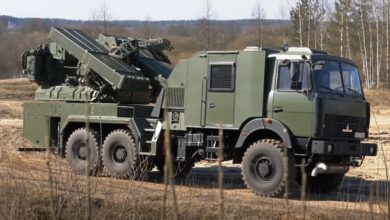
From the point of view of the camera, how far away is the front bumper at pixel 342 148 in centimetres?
1285

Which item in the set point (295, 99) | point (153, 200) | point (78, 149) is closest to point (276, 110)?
point (295, 99)

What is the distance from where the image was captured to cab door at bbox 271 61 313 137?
12.9m

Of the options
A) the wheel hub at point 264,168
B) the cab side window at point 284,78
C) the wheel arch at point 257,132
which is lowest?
the wheel hub at point 264,168

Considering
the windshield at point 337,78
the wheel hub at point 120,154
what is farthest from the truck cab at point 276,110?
the wheel hub at point 120,154

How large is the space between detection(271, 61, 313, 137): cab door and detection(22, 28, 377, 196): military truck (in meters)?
0.02

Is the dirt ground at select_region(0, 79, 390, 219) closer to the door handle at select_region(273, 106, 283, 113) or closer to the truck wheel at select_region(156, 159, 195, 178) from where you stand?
the truck wheel at select_region(156, 159, 195, 178)

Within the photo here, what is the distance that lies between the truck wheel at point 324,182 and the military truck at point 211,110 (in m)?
0.02

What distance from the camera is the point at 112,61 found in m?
15.9

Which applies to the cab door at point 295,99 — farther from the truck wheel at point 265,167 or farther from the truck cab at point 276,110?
the truck wheel at point 265,167

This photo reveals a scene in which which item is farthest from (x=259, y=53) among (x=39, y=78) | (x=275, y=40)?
(x=275, y=40)

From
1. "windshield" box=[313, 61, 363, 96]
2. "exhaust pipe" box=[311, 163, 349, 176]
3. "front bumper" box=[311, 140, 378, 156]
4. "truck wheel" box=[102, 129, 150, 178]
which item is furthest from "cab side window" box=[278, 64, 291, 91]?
"truck wheel" box=[102, 129, 150, 178]

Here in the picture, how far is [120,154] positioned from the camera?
49.4ft

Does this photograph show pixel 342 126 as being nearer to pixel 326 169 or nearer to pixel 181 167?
pixel 326 169

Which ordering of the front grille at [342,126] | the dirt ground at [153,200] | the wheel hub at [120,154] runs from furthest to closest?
1. the wheel hub at [120,154]
2. the front grille at [342,126]
3. the dirt ground at [153,200]
